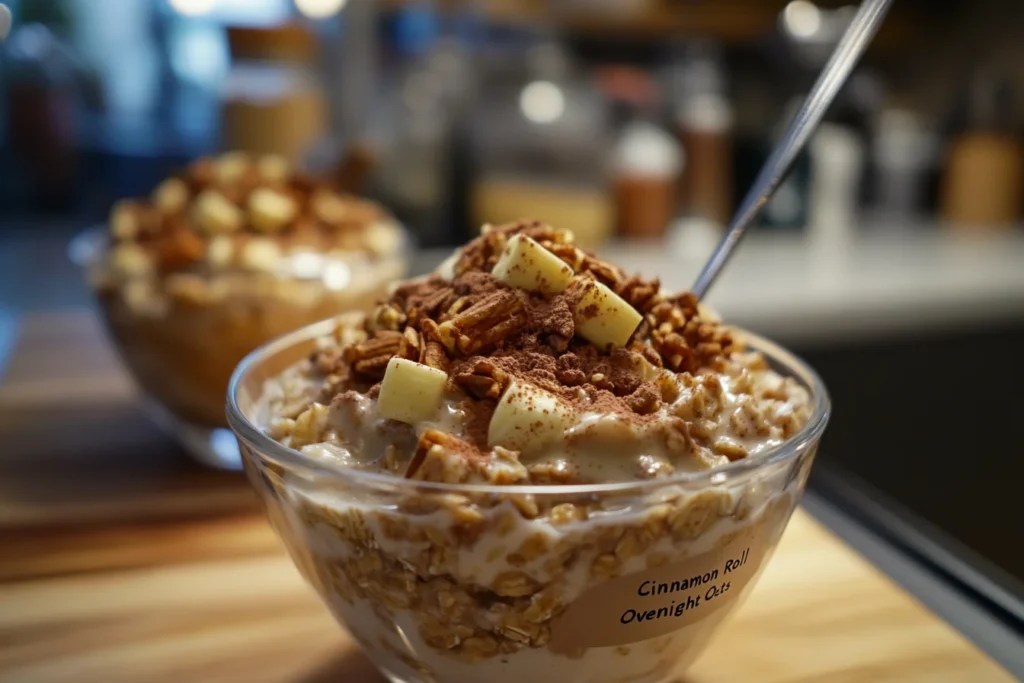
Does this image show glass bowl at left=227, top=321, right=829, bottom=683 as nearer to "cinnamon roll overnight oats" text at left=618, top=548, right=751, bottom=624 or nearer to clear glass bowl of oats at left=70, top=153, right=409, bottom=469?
"cinnamon roll overnight oats" text at left=618, top=548, right=751, bottom=624

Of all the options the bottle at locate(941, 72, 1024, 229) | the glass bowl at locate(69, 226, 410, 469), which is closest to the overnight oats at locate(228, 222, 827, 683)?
the glass bowl at locate(69, 226, 410, 469)

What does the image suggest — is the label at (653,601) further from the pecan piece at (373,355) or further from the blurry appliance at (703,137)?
the blurry appliance at (703,137)

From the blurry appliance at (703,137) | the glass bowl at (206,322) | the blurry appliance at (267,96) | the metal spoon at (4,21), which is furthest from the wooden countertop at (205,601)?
the blurry appliance at (703,137)

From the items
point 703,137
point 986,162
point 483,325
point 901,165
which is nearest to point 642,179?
point 703,137

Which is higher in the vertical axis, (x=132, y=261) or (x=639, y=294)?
(x=639, y=294)

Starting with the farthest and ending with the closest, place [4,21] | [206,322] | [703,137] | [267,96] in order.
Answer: [703,137] → [4,21] → [267,96] → [206,322]

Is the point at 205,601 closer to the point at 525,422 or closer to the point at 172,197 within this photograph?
the point at 525,422
